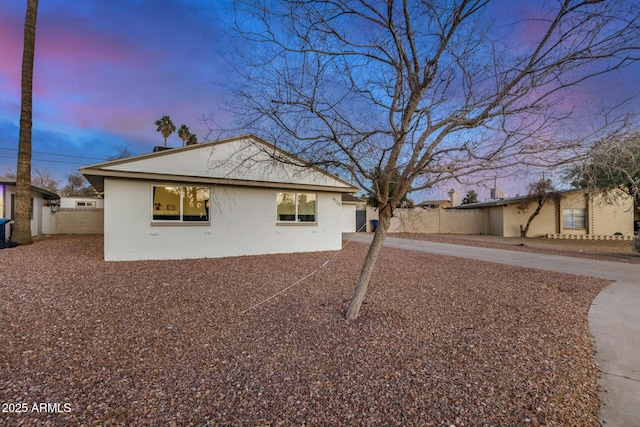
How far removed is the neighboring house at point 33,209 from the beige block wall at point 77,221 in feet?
1.64

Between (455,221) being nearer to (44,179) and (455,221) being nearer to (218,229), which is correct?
(218,229)

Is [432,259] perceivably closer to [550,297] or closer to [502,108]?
[550,297]

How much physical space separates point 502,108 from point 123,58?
11343 millimetres

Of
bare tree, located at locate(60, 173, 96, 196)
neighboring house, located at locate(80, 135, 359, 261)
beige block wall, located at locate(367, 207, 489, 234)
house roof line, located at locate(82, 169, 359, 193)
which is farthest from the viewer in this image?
bare tree, located at locate(60, 173, 96, 196)

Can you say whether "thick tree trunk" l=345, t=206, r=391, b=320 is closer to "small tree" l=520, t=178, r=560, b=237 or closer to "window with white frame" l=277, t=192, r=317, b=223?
"window with white frame" l=277, t=192, r=317, b=223

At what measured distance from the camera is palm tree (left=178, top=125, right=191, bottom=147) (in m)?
25.5

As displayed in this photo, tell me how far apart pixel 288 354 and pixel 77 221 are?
66.9ft

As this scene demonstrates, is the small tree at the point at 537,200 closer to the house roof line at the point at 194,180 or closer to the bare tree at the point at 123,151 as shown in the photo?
the house roof line at the point at 194,180

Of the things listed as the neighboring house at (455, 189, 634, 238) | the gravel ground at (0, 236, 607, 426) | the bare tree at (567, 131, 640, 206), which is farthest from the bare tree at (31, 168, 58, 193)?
the neighboring house at (455, 189, 634, 238)

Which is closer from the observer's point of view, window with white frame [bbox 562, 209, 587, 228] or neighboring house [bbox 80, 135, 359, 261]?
neighboring house [bbox 80, 135, 359, 261]

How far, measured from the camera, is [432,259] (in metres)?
10.4

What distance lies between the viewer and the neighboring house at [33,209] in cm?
1391

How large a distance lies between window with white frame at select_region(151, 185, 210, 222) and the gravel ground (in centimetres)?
343

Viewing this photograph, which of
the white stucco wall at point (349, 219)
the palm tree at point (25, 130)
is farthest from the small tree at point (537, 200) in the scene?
the palm tree at point (25, 130)
